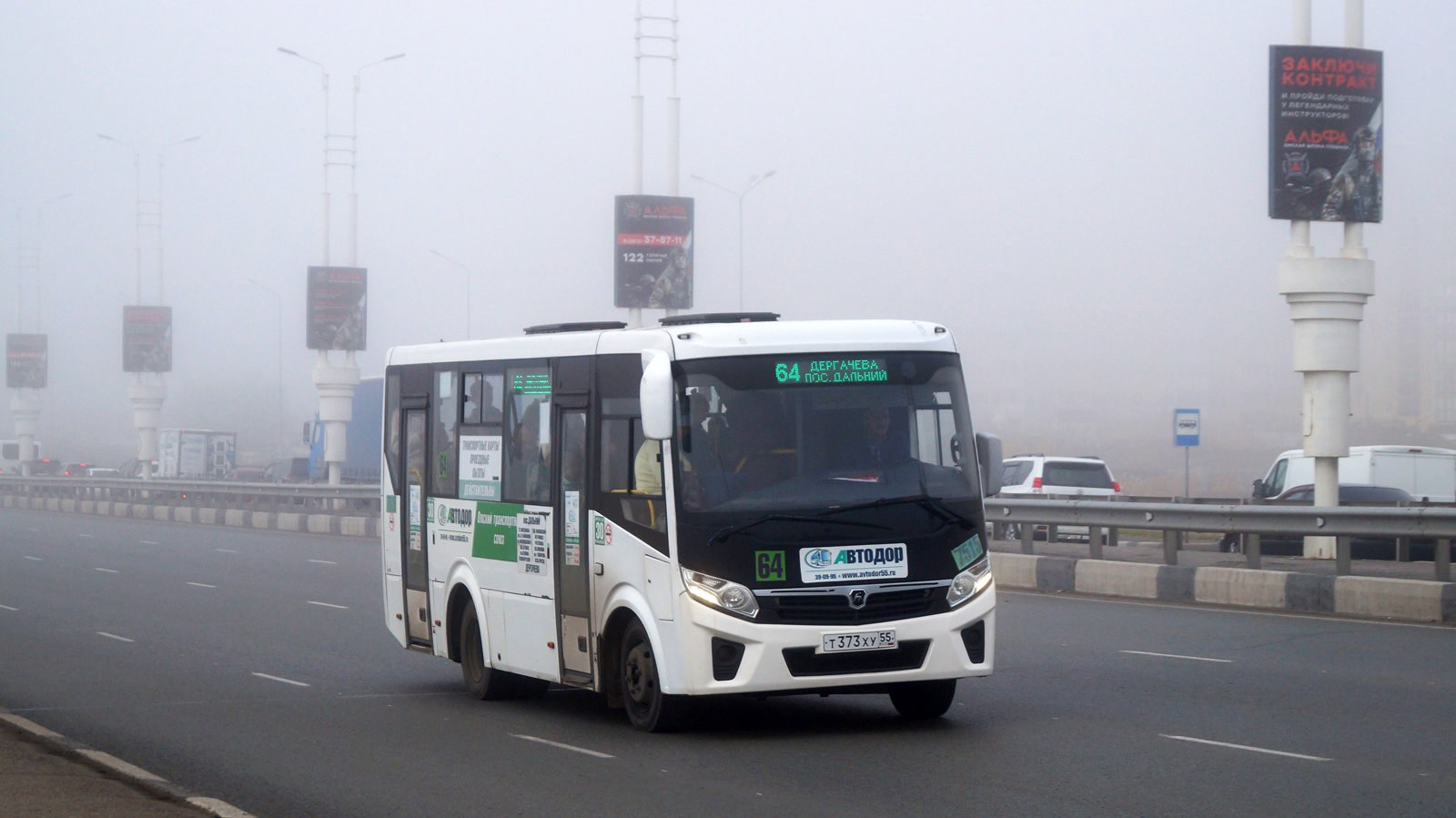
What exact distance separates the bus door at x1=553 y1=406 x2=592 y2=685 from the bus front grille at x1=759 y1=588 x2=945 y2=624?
1418 millimetres

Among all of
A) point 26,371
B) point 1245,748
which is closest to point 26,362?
point 26,371

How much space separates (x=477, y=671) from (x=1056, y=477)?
63.0 ft

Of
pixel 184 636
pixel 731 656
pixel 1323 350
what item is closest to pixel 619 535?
pixel 731 656

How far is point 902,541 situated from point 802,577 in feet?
2.02

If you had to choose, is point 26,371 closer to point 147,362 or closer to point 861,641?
point 147,362

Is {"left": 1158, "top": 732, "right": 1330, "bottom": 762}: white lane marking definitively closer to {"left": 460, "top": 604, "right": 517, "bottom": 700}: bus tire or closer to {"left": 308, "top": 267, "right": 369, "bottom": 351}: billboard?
{"left": 460, "top": 604, "right": 517, "bottom": 700}: bus tire

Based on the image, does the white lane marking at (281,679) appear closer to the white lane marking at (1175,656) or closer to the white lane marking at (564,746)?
the white lane marking at (564,746)

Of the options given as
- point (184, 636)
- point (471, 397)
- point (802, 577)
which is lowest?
point (184, 636)

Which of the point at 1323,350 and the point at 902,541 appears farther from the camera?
the point at 1323,350

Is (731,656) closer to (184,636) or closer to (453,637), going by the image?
(453,637)

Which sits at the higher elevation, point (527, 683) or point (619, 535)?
point (619, 535)

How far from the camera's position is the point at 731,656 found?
8.87 meters

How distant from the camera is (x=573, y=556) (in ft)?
33.0

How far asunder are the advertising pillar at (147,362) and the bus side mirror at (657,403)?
69618 millimetres
